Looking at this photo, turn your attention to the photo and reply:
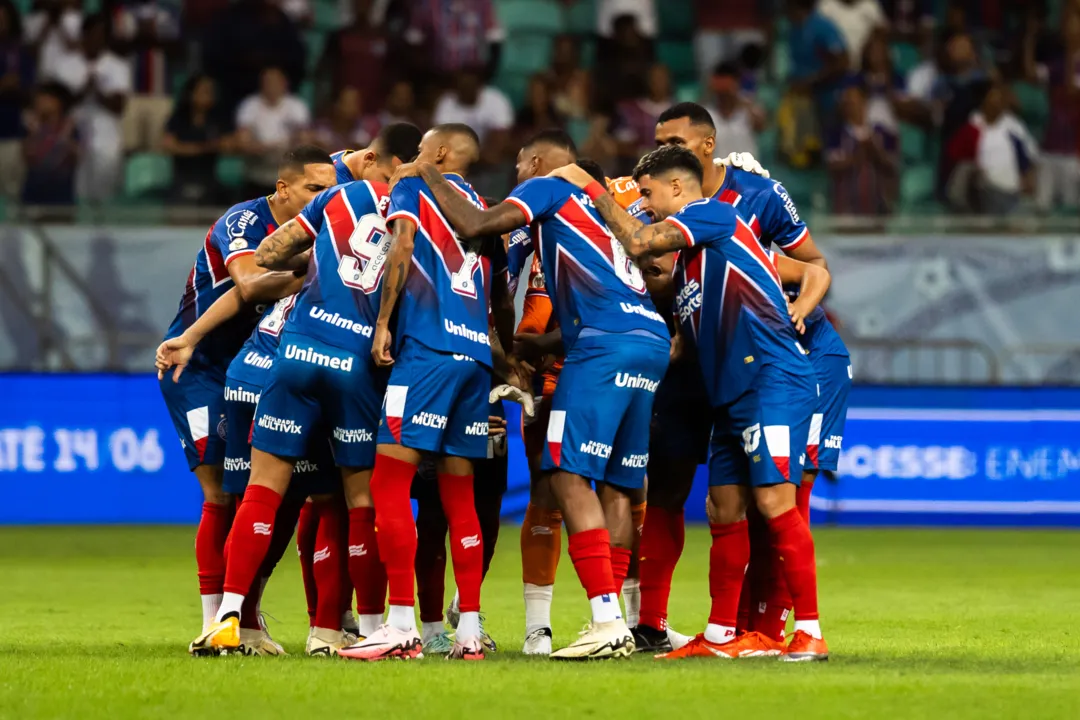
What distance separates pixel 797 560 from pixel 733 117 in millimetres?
11915

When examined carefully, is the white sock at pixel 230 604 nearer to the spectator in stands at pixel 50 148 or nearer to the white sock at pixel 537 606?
the white sock at pixel 537 606

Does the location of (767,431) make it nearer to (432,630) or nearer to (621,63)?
(432,630)

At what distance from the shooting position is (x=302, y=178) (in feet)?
28.3

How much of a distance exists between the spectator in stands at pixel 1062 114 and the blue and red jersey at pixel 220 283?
11342mm

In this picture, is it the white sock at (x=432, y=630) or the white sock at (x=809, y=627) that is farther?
the white sock at (x=432, y=630)

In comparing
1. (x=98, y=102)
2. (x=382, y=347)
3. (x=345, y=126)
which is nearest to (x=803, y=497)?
(x=382, y=347)

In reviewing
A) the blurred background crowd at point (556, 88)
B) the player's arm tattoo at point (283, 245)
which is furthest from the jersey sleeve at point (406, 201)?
the blurred background crowd at point (556, 88)

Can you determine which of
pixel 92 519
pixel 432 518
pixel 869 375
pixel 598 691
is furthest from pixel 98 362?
pixel 598 691

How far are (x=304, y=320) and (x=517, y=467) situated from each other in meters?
8.45

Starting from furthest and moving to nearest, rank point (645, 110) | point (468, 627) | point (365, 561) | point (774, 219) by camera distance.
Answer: point (645, 110), point (774, 219), point (365, 561), point (468, 627)

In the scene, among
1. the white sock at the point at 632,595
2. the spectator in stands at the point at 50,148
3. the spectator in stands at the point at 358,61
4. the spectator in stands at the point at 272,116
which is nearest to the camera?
the white sock at the point at 632,595

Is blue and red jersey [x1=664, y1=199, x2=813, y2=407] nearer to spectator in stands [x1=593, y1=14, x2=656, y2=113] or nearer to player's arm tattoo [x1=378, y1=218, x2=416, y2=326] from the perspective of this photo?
player's arm tattoo [x1=378, y1=218, x2=416, y2=326]

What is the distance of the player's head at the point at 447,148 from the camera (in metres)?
8.16

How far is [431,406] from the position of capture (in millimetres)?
7625
